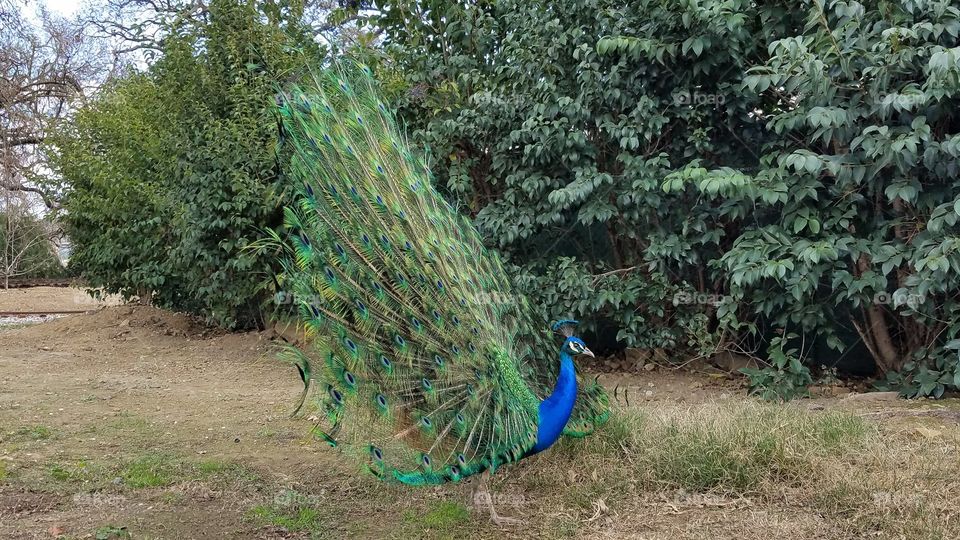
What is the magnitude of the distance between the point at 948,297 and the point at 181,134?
8768mm

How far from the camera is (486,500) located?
13.5ft

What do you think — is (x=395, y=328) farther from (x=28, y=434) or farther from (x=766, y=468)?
(x=28, y=434)

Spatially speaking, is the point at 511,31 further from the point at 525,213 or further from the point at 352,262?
the point at 352,262

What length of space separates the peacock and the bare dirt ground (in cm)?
52

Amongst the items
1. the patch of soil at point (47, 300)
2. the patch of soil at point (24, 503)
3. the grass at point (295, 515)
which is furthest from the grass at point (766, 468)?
the patch of soil at point (47, 300)

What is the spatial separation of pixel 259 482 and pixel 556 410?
85.5 inches

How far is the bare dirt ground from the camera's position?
4008 millimetres

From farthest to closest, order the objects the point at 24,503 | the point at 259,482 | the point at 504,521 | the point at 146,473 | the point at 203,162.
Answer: the point at 203,162 < the point at 146,473 < the point at 259,482 < the point at 24,503 < the point at 504,521

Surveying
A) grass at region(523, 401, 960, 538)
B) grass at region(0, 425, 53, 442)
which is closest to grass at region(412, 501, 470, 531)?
grass at region(523, 401, 960, 538)

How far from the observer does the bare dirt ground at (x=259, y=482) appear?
4.01 meters

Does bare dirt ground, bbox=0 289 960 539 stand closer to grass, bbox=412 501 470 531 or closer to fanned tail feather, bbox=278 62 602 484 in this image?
grass, bbox=412 501 470 531

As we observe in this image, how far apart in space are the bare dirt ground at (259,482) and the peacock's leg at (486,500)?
6 cm

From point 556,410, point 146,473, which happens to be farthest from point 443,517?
point 146,473

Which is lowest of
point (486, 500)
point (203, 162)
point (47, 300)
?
point (486, 500)
